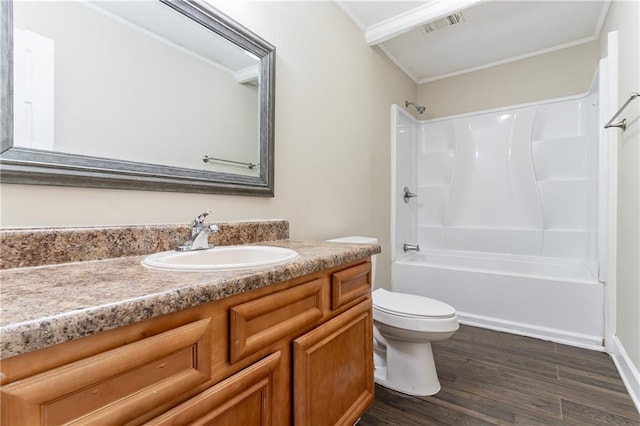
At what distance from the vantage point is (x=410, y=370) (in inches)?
65.1

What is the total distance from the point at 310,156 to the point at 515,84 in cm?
244

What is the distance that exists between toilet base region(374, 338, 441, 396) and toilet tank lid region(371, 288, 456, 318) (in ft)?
0.62

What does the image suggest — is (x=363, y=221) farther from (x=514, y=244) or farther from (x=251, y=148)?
(x=514, y=244)

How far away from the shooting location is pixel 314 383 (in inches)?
38.3

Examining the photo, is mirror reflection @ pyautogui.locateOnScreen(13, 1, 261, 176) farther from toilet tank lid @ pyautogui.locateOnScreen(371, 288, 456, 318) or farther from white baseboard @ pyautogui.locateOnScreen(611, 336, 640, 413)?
white baseboard @ pyautogui.locateOnScreen(611, 336, 640, 413)

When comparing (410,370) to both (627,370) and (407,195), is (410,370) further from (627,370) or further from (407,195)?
(407,195)

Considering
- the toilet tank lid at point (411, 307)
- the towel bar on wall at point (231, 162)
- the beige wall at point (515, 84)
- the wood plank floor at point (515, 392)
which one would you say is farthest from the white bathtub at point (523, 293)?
the towel bar on wall at point (231, 162)

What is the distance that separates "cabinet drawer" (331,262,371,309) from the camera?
1.07 metres

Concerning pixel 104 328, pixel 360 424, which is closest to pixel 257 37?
pixel 104 328

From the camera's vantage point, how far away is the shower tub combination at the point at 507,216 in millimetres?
2320

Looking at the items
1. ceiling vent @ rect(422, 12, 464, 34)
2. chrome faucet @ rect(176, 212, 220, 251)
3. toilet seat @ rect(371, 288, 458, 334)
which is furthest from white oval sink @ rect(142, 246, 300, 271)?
ceiling vent @ rect(422, 12, 464, 34)

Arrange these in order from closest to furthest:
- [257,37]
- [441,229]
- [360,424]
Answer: [360,424] → [257,37] → [441,229]

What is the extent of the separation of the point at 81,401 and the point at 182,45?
1.22 meters

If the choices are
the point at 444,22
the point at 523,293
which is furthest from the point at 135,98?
the point at 523,293
